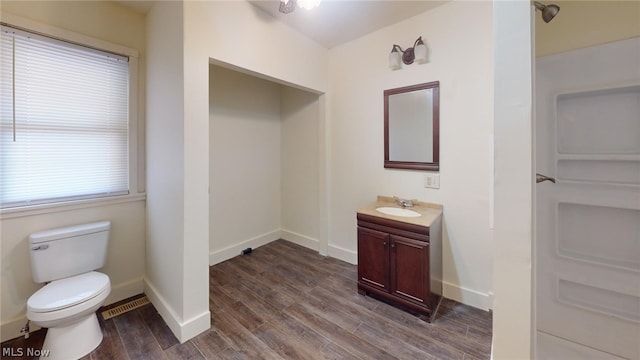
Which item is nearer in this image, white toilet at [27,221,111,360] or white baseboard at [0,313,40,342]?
white toilet at [27,221,111,360]

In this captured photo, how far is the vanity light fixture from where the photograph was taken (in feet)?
7.23

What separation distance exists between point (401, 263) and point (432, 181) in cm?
85

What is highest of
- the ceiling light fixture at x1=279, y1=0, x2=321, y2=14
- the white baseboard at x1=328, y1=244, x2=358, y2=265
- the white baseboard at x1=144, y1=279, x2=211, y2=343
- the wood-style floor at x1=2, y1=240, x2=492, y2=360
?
the ceiling light fixture at x1=279, y1=0, x2=321, y2=14

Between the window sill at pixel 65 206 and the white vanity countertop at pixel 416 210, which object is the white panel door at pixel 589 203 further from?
the window sill at pixel 65 206

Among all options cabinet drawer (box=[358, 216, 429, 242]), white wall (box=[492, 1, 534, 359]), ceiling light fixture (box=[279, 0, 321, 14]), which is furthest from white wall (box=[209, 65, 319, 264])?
white wall (box=[492, 1, 534, 359])

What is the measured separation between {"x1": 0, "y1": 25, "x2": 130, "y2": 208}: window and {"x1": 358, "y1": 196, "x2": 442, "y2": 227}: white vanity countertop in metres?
2.32

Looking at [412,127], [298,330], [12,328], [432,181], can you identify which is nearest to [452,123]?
[412,127]

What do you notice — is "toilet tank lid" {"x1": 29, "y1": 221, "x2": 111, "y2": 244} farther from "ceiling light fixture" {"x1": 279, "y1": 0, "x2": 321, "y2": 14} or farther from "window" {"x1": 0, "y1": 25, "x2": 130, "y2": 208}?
"ceiling light fixture" {"x1": 279, "y1": 0, "x2": 321, "y2": 14}

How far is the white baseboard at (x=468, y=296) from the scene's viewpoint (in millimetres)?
2035

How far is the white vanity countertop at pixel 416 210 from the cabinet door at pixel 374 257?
17 cm

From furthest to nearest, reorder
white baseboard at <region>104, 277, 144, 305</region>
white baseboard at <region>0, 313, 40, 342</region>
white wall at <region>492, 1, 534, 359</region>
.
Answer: white baseboard at <region>104, 277, 144, 305</region>
white baseboard at <region>0, 313, 40, 342</region>
white wall at <region>492, 1, 534, 359</region>

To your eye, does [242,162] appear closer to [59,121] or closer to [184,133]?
[184,133]

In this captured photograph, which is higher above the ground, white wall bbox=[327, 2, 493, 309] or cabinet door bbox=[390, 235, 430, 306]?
white wall bbox=[327, 2, 493, 309]

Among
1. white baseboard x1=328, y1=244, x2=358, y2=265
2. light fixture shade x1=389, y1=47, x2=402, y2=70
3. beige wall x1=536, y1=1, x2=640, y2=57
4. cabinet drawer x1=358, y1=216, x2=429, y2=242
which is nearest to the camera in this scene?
beige wall x1=536, y1=1, x2=640, y2=57
